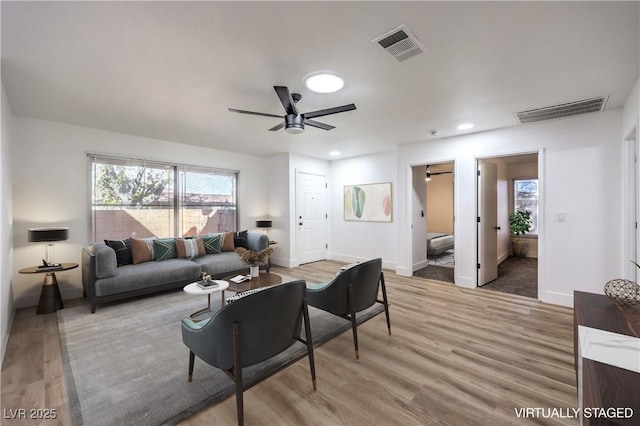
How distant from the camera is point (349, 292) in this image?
2432 millimetres

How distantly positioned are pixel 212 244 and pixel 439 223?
7118 millimetres

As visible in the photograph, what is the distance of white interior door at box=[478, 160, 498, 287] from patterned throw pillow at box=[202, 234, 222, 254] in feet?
15.0

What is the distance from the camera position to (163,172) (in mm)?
4930

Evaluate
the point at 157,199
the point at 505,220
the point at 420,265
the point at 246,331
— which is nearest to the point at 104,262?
the point at 157,199

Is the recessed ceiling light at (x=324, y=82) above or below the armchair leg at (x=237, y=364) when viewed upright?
above

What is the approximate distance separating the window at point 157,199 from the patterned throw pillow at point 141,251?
502mm

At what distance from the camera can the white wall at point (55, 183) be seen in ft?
11.9

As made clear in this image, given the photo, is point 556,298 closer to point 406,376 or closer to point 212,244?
point 406,376

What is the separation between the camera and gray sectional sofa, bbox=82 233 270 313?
3.42 meters

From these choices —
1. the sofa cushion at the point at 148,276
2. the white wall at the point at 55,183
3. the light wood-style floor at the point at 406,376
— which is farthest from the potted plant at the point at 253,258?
the white wall at the point at 55,183

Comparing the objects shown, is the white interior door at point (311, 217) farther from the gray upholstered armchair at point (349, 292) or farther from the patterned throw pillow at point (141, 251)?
the gray upholstered armchair at point (349, 292)

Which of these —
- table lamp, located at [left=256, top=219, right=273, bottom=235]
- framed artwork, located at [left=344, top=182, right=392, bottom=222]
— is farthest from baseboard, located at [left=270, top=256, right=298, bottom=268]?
framed artwork, located at [left=344, top=182, right=392, bottom=222]

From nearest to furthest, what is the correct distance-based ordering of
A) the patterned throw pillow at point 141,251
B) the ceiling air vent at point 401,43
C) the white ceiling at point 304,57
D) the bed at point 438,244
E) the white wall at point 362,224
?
the white ceiling at point 304,57
the ceiling air vent at point 401,43
the patterned throw pillow at point 141,251
the white wall at point 362,224
the bed at point 438,244

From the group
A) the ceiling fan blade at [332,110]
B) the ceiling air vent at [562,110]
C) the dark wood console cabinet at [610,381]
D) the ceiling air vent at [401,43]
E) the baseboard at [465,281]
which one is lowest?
the baseboard at [465,281]
